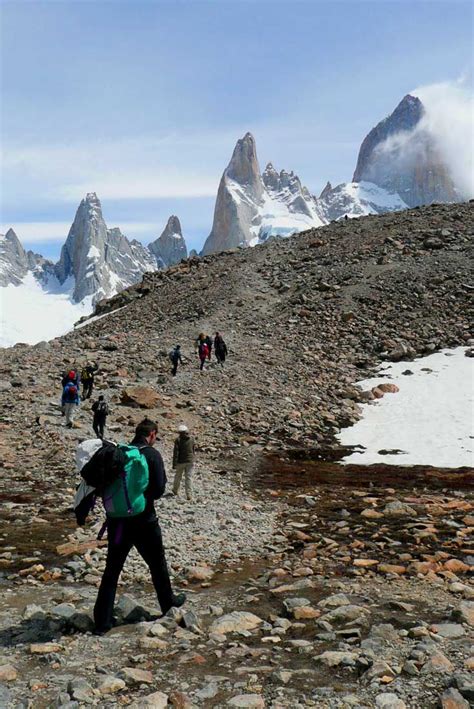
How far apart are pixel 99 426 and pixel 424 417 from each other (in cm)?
1429

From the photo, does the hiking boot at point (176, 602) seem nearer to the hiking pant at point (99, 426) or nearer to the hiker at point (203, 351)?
the hiking pant at point (99, 426)

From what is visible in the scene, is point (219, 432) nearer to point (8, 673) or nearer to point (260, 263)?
point (8, 673)

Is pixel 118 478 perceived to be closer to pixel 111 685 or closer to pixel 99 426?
pixel 111 685

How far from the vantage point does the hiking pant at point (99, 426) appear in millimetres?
20641

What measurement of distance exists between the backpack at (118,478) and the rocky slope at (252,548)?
1456 millimetres

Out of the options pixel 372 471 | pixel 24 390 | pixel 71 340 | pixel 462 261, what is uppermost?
pixel 462 261

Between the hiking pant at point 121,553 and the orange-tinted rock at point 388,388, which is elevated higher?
→ the orange-tinted rock at point 388,388

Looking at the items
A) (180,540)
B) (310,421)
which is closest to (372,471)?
(310,421)

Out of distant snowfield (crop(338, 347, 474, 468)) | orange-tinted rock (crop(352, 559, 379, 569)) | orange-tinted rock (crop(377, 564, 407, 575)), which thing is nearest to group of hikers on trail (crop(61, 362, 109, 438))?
distant snowfield (crop(338, 347, 474, 468))

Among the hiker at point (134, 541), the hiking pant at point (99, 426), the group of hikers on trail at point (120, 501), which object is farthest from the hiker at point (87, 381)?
the hiker at point (134, 541)

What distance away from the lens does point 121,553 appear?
737cm

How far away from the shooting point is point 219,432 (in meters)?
23.6

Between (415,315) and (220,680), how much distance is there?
36.3 meters

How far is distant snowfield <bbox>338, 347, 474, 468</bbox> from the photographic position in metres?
22.2
